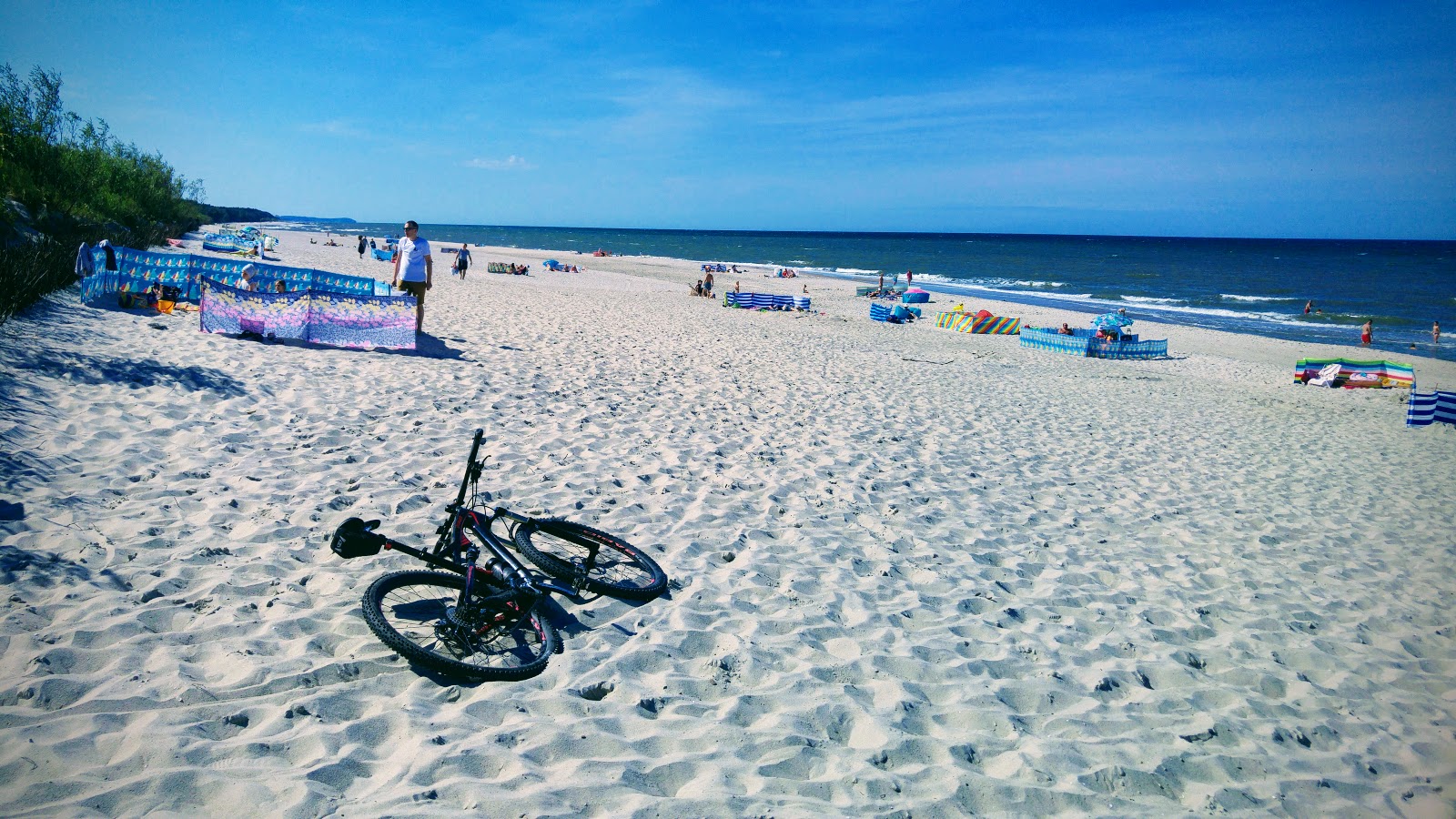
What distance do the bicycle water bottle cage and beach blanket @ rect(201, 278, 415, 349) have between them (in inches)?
313

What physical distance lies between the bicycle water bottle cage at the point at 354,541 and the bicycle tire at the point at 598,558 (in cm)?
113

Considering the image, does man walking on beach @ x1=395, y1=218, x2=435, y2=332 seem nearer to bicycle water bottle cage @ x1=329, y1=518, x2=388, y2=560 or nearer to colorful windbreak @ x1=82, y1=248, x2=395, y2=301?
colorful windbreak @ x1=82, y1=248, x2=395, y2=301

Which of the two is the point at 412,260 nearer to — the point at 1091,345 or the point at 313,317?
the point at 313,317

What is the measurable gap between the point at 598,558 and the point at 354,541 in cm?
169

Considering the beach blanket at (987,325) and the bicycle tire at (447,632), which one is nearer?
the bicycle tire at (447,632)

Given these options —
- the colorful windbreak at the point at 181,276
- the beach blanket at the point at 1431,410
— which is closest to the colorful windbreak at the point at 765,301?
the colorful windbreak at the point at 181,276

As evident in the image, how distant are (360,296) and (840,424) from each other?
23.7 ft

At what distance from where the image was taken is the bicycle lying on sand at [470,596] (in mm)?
3637

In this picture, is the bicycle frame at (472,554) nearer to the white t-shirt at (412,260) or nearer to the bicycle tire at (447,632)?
the bicycle tire at (447,632)

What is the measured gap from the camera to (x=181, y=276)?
1277 centimetres

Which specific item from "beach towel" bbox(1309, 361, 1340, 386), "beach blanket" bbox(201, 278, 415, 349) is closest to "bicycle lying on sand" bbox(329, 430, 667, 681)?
"beach blanket" bbox(201, 278, 415, 349)

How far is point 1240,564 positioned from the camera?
6285 mm

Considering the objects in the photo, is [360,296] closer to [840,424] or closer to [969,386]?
[840,424]

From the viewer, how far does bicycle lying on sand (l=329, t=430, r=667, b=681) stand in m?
3.64
